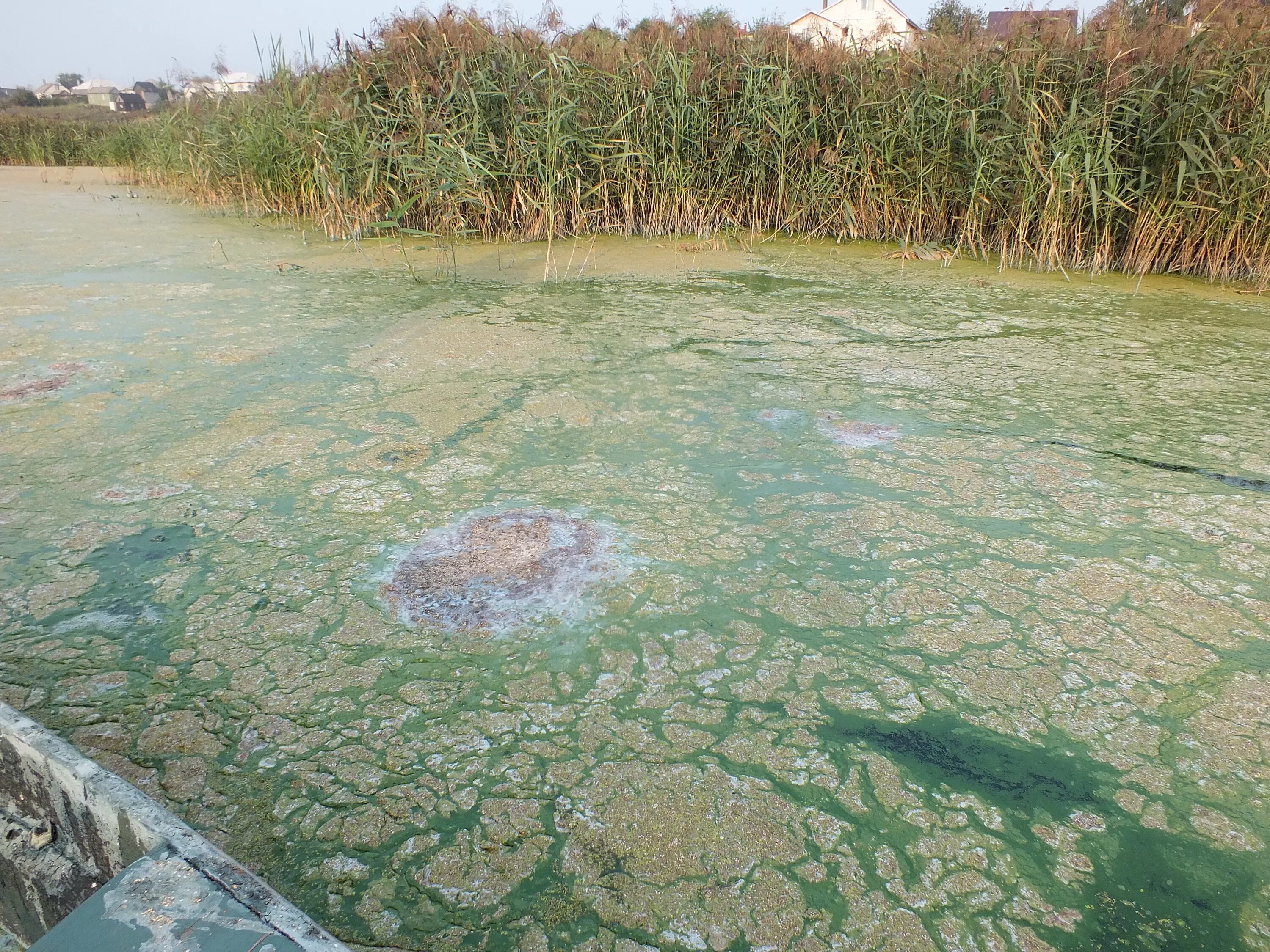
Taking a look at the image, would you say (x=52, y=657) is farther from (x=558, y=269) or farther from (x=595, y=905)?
(x=558, y=269)

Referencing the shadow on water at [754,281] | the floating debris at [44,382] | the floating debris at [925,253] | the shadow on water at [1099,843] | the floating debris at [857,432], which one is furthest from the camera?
the floating debris at [925,253]

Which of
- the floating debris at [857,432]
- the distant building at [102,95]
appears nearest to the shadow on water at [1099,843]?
the floating debris at [857,432]

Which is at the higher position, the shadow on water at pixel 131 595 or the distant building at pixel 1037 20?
the distant building at pixel 1037 20

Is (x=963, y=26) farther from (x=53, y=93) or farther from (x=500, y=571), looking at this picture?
(x=53, y=93)

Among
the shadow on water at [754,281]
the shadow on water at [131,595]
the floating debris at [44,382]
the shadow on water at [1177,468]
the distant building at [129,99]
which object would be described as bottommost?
the shadow on water at [131,595]

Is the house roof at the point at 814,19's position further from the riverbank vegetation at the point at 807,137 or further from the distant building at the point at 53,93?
the distant building at the point at 53,93

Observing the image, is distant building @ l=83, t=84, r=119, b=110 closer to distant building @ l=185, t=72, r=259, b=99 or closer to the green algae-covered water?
distant building @ l=185, t=72, r=259, b=99

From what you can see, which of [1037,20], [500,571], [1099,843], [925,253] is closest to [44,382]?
[500,571]
